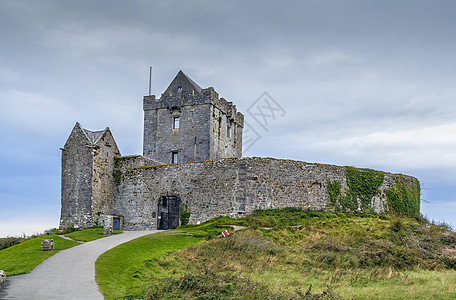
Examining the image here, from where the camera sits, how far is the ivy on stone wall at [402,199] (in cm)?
3303

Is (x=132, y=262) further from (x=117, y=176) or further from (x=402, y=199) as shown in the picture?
(x=402, y=199)

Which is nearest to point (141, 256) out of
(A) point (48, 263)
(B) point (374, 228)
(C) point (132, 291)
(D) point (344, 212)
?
(A) point (48, 263)

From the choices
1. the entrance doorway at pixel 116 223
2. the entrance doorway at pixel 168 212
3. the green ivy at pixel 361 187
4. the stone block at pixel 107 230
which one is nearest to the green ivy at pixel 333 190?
the green ivy at pixel 361 187

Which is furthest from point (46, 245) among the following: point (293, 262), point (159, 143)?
point (159, 143)

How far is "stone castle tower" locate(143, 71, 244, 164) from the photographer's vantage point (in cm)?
3978

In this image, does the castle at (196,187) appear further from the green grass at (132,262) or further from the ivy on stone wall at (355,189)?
the green grass at (132,262)

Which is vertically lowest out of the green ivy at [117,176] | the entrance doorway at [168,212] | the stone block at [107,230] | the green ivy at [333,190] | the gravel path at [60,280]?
the gravel path at [60,280]

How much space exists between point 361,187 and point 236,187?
29.4ft

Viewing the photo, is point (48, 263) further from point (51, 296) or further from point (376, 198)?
point (376, 198)

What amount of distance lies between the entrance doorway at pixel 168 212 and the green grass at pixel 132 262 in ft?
19.7

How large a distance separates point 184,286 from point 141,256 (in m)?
6.28

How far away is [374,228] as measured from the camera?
26.2 m

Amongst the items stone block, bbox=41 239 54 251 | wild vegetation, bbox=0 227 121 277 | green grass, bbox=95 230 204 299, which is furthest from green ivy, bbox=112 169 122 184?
stone block, bbox=41 239 54 251

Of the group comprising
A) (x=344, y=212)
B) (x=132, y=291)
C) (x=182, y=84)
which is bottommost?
(x=132, y=291)
